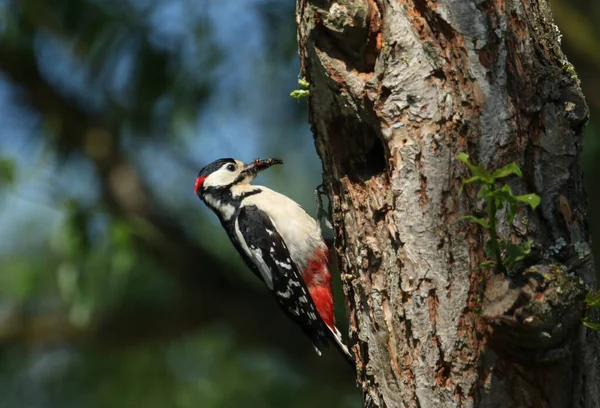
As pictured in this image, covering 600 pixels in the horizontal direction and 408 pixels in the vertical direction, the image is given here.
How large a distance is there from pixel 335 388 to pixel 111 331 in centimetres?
196

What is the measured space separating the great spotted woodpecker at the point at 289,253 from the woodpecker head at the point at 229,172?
0.08 meters

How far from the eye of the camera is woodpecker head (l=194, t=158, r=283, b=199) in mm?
4891

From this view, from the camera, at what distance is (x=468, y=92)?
2414 mm

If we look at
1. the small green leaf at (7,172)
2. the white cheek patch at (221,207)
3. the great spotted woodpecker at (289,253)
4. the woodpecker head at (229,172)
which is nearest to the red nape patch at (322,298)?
the great spotted woodpecker at (289,253)

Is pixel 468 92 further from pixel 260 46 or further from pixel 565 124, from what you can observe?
pixel 260 46

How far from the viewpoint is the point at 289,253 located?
15.2 feet

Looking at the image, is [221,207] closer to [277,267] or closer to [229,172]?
[229,172]

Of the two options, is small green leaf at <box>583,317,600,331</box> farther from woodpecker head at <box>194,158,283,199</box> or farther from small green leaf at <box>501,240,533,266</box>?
woodpecker head at <box>194,158,283,199</box>

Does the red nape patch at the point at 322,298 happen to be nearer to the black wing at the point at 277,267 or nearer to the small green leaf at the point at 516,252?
the black wing at the point at 277,267

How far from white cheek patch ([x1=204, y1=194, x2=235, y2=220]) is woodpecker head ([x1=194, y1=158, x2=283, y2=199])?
0.19 ft

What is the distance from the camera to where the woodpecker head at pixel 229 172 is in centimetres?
489

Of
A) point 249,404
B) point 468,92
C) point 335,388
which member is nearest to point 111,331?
point 249,404

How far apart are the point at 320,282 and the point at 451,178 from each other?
2301mm

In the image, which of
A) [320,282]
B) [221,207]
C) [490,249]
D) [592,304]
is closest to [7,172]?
[221,207]
